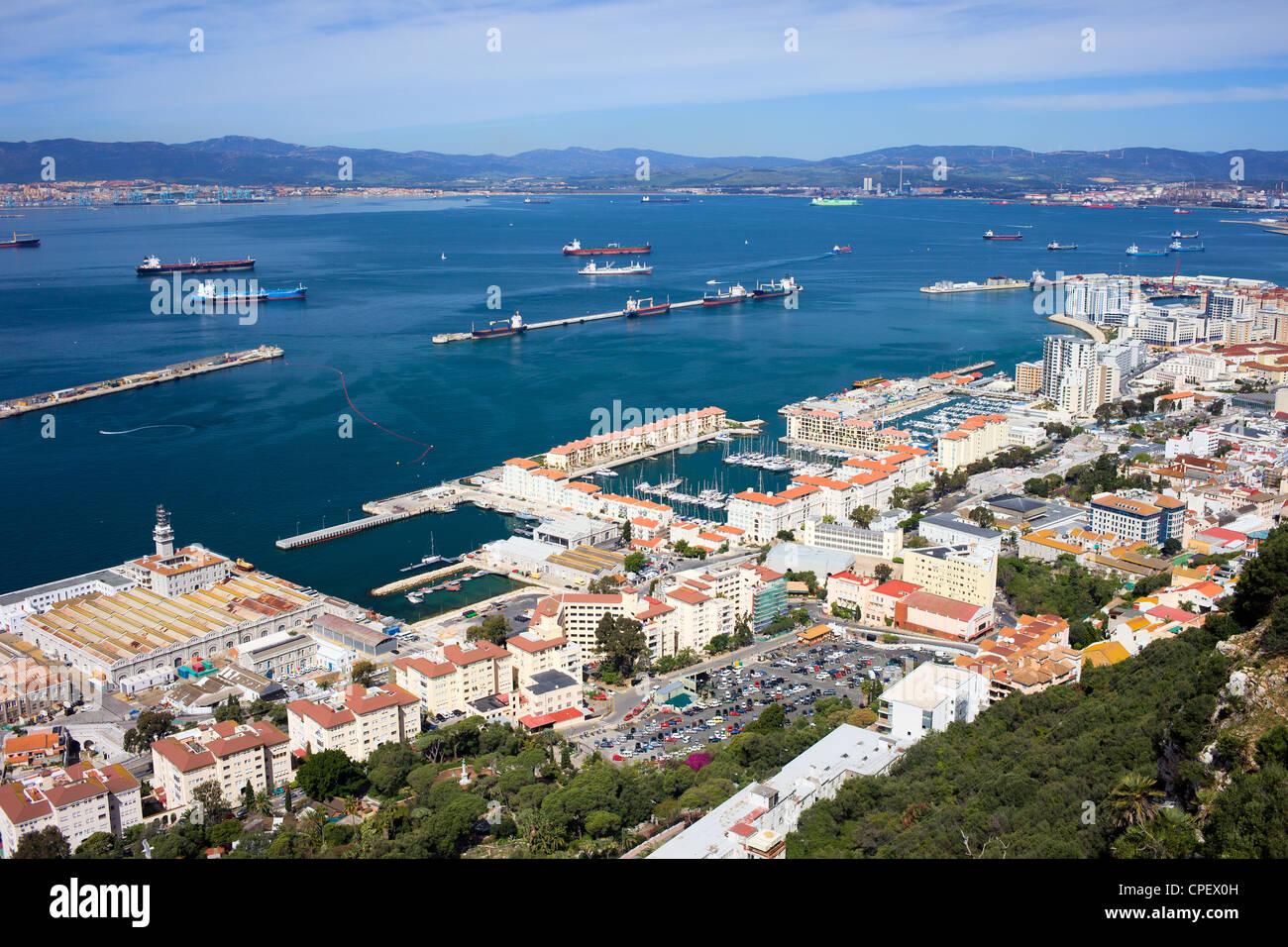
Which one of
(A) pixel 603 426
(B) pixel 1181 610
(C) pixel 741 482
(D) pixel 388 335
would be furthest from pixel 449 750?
(D) pixel 388 335

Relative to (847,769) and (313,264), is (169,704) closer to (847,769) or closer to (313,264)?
(847,769)

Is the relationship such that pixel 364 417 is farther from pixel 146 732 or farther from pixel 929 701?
pixel 929 701

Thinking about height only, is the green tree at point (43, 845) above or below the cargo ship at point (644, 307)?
below

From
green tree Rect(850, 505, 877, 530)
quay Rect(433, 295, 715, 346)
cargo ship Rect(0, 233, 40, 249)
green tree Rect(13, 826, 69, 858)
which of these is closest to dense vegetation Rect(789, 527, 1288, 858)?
green tree Rect(13, 826, 69, 858)

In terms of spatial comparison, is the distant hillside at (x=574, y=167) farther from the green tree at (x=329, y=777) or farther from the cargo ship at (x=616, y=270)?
the green tree at (x=329, y=777)

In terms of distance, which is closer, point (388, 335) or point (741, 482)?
point (741, 482)

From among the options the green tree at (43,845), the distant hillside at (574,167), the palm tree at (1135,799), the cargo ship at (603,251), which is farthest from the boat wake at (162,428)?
the distant hillside at (574,167)

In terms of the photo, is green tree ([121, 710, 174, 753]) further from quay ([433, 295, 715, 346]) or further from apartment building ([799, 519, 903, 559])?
quay ([433, 295, 715, 346])
